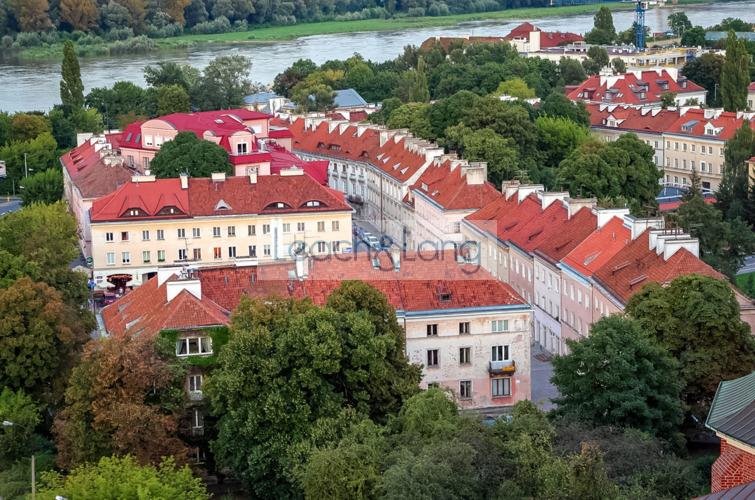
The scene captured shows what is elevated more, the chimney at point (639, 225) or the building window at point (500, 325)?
the chimney at point (639, 225)

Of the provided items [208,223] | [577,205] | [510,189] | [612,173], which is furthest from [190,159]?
[577,205]

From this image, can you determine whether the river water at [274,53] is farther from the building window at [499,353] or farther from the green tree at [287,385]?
the green tree at [287,385]

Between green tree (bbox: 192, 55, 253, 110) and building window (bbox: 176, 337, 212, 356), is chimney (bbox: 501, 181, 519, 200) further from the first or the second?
green tree (bbox: 192, 55, 253, 110)

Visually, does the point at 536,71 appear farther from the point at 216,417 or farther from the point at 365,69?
the point at 216,417

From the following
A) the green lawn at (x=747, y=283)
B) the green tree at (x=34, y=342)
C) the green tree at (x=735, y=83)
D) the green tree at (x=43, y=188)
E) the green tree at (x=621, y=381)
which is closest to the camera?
the green tree at (x=621, y=381)

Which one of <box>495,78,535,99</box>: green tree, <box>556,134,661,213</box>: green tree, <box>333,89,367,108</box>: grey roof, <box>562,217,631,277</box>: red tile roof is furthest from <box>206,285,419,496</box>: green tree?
<box>333,89,367,108</box>: grey roof

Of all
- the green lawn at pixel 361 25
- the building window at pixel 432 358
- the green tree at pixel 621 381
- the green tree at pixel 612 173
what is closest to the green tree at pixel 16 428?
the building window at pixel 432 358

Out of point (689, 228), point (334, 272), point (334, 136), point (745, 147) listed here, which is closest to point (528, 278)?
point (689, 228)
